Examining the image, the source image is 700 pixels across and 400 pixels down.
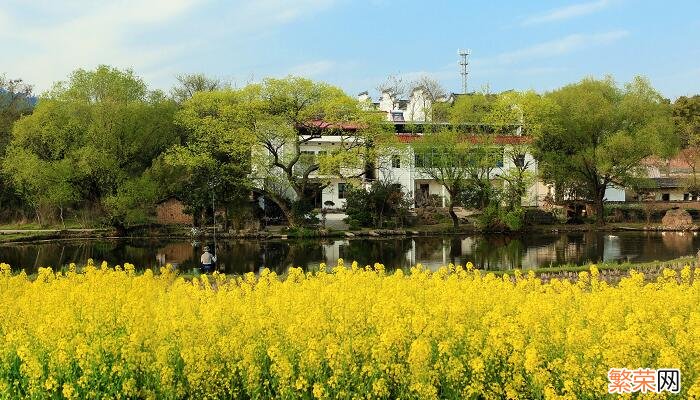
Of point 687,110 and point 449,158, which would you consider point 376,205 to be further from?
A: point 687,110

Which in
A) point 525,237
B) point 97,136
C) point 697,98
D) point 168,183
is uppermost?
point 697,98

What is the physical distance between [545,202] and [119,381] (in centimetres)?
4397

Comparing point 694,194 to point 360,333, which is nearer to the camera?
point 360,333

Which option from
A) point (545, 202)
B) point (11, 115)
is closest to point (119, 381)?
point (545, 202)

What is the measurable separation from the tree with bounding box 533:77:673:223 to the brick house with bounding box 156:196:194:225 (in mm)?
24552

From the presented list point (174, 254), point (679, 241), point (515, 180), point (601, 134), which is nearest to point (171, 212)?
point (174, 254)

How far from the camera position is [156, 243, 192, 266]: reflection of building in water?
94.0 feet

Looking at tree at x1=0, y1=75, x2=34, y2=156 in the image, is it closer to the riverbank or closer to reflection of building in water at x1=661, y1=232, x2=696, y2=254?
the riverbank

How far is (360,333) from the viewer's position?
7457 mm

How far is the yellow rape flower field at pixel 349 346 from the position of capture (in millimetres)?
6602

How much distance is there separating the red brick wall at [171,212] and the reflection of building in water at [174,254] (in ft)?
29.9

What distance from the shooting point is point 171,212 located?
45.4 m

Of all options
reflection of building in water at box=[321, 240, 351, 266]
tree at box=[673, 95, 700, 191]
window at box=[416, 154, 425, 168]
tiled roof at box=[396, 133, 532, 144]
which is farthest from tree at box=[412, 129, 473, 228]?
tree at box=[673, 95, 700, 191]

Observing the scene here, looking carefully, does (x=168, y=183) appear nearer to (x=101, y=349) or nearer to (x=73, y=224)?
(x=73, y=224)
